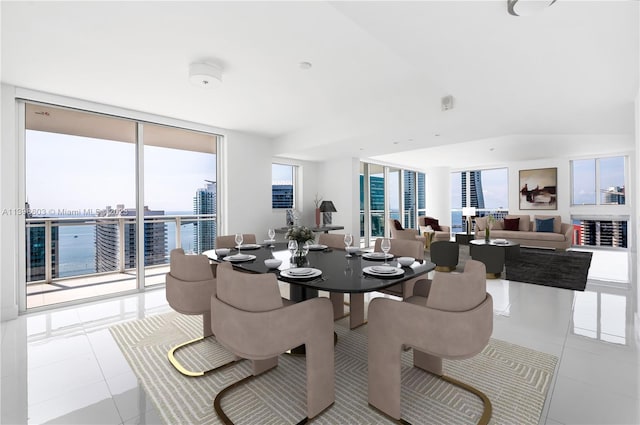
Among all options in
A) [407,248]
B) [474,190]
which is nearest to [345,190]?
[407,248]

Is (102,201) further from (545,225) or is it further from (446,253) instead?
(545,225)

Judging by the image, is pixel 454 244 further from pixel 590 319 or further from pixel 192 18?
pixel 192 18

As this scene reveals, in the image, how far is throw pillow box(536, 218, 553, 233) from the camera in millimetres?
7773

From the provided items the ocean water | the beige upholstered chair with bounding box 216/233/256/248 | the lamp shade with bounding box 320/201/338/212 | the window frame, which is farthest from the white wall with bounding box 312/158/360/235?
the window frame

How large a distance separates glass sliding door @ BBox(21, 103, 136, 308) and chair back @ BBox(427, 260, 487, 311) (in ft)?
14.9

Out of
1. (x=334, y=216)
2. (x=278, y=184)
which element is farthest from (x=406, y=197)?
(x=278, y=184)

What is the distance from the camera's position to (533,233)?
7.62 meters

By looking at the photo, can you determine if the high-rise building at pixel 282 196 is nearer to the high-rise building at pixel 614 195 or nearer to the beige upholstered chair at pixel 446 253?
the beige upholstered chair at pixel 446 253

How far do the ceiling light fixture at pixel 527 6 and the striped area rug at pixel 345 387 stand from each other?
88.1 inches

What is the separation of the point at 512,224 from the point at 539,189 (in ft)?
5.47

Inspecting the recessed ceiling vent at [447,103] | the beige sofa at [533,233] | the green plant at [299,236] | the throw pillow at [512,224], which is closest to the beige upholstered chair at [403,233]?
the beige sofa at [533,233]

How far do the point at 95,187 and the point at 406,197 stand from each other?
319 inches

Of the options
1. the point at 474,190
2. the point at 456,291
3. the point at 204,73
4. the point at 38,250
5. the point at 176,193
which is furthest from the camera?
the point at 474,190

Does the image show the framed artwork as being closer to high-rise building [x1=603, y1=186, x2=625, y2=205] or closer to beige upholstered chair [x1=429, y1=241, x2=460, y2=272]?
high-rise building [x1=603, y1=186, x2=625, y2=205]
